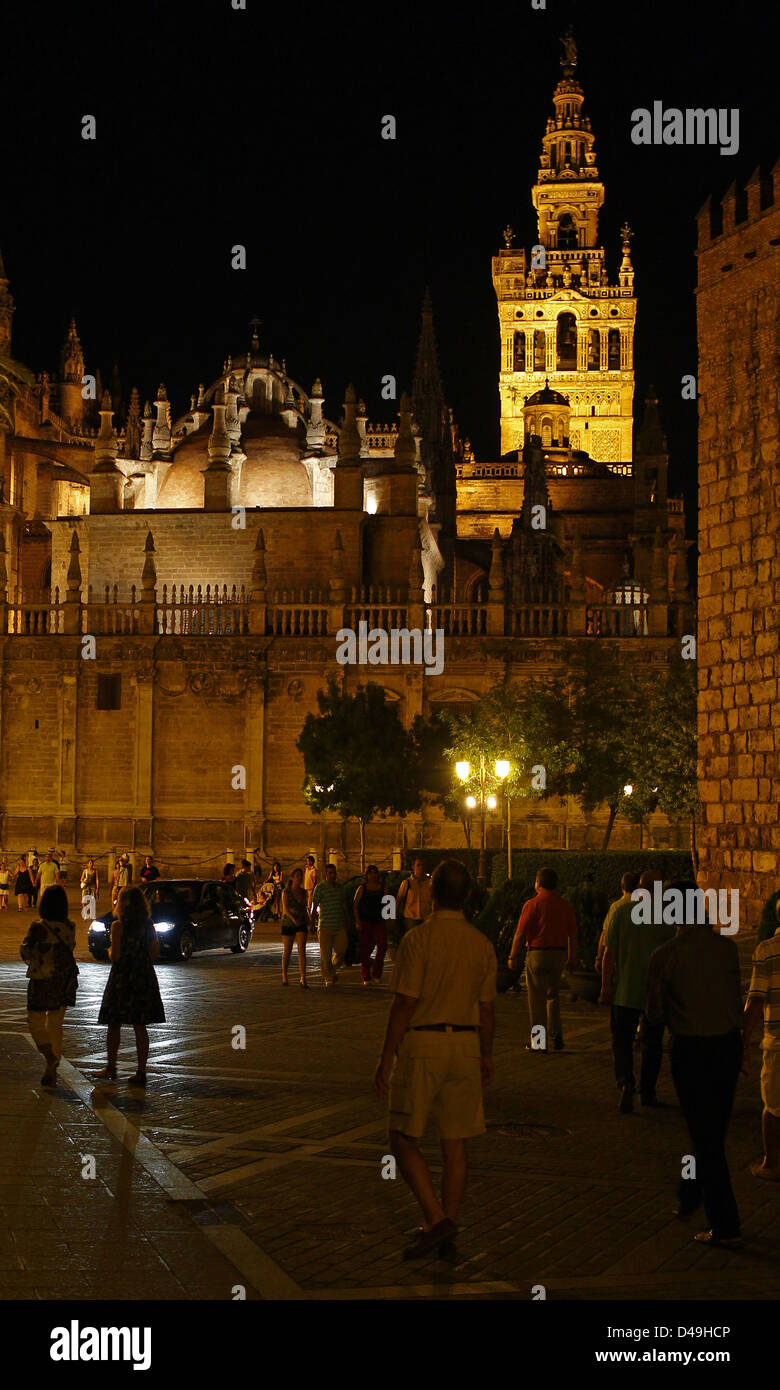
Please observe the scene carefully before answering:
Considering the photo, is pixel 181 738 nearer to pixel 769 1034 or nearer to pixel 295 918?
pixel 295 918

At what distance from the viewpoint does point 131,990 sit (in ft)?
35.3

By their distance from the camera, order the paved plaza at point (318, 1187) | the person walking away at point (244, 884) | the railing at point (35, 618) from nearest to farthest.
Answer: the paved plaza at point (318, 1187), the person walking away at point (244, 884), the railing at point (35, 618)

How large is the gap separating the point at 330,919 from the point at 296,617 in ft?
80.3

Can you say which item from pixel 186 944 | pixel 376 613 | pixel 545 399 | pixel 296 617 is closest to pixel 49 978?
pixel 186 944

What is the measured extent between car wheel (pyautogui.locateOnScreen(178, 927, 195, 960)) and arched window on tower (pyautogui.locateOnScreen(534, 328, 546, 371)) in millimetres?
81901

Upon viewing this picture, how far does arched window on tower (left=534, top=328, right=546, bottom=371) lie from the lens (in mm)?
99250

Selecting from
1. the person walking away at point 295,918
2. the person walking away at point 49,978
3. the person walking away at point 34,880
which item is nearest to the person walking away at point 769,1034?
the person walking away at point 49,978

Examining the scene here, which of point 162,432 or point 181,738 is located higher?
point 162,432

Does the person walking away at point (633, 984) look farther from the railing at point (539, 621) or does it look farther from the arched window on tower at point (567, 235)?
the arched window on tower at point (567, 235)

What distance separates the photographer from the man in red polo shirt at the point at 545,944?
11.9 meters

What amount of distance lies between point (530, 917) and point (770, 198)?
744 centimetres

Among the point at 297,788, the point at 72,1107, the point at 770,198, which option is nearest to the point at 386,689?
the point at 297,788

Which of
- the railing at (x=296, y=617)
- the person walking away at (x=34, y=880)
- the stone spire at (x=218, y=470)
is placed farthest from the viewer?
the stone spire at (x=218, y=470)

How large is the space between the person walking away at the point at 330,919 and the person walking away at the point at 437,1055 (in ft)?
35.6
